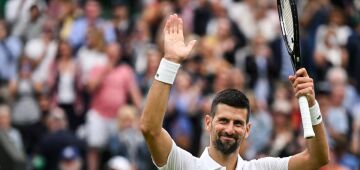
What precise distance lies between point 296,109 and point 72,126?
3.07 meters

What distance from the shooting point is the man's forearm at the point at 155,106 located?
7.63 meters

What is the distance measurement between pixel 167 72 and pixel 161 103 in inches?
8.0

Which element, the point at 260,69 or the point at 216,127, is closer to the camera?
the point at 216,127

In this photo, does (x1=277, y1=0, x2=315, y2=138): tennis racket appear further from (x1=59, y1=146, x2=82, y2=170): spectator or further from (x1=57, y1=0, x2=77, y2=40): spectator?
(x1=57, y1=0, x2=77, y2=40): spectator

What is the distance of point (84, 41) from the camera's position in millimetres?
18109

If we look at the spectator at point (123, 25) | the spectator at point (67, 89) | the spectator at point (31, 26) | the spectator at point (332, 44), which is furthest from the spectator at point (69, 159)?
the spectator at point (332, 44)

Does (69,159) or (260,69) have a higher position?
(260,69)

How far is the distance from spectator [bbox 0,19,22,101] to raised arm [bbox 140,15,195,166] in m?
9.66

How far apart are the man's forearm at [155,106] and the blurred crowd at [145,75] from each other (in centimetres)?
720

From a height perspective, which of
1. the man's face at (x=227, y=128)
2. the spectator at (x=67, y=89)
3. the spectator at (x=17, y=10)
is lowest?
the spectator at (x=67, y=89)

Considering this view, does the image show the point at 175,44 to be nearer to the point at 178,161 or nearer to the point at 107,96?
the point at 178,161

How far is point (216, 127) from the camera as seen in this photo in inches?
315

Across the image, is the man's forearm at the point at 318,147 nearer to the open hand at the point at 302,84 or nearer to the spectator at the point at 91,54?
the open hand at the point at 302,84

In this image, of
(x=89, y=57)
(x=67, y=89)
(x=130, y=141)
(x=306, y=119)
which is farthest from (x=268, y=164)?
(x=89, y=57)
